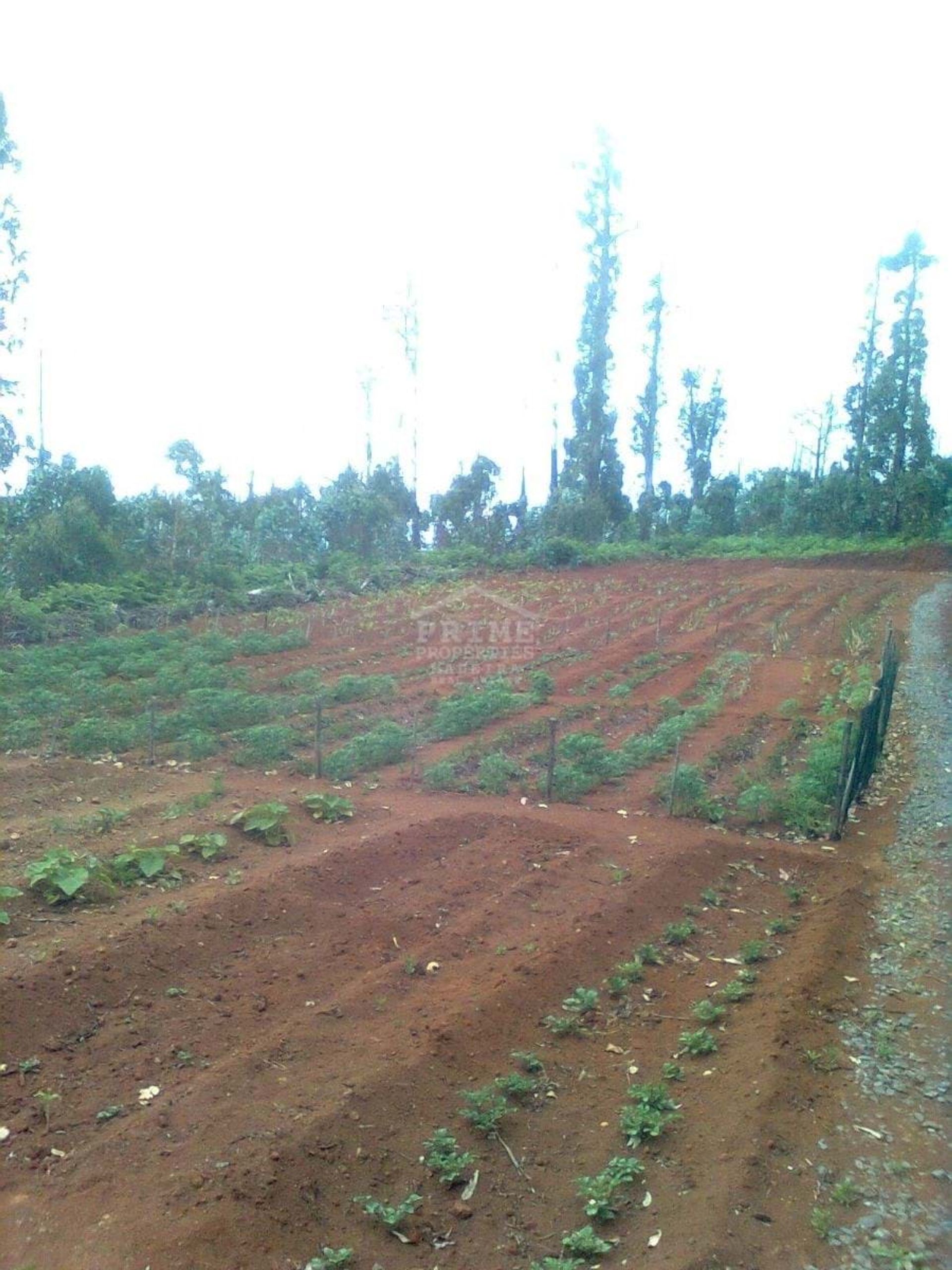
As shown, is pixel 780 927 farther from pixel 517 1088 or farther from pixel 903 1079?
pixel 517 1088

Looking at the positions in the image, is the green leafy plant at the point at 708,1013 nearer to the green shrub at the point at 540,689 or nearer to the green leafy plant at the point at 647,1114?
the green leafy plant at the point at 647,1114

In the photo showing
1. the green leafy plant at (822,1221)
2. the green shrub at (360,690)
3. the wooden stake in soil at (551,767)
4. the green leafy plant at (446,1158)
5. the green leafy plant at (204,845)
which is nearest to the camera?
the green leafy plant at (822,1221)

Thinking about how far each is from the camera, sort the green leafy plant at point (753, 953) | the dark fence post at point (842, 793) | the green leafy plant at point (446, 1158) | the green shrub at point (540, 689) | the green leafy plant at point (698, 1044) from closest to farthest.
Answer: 1. the green leafy plant at point (446, 1158)
2. the green leafy plant at point (698, 1044)
3. the green leafy plant at point (753, 953)
4. the dark fence post at point (842, 793)
5. the green shrub at point (540, 689)

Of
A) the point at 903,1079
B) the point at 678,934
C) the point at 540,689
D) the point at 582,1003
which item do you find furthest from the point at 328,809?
the point at 540,689

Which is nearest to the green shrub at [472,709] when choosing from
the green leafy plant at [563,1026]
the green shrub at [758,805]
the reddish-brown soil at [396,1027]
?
the reddish-brown soil at [396,1027]

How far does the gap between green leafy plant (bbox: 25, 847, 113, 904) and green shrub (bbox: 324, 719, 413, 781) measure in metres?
2.89

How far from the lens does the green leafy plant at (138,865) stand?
5613mm

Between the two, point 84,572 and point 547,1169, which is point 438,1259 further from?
point 84,572

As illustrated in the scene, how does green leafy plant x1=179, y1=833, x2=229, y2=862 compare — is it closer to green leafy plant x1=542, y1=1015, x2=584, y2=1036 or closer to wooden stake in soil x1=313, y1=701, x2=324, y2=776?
wooden stake in soil x1=313, y1=701, x2=324, y2=776

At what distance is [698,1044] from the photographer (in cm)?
417

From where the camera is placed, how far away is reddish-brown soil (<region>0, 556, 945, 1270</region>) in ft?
10.0

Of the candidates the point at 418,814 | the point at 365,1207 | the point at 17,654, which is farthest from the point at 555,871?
the point at 17,654

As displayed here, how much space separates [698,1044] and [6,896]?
11.9 feet

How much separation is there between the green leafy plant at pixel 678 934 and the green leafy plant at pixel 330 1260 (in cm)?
280
